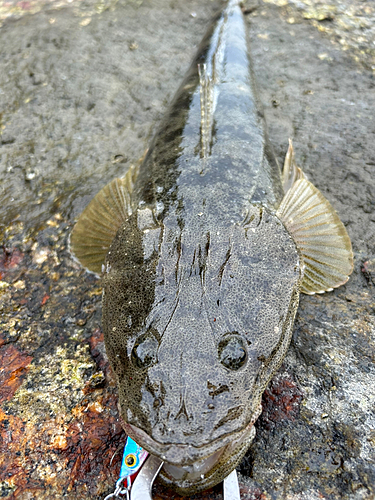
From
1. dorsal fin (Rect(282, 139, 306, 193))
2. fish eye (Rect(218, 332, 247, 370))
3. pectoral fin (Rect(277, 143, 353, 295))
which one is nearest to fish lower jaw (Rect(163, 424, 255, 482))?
fish eye (Rect(218, 332, 247, 370))

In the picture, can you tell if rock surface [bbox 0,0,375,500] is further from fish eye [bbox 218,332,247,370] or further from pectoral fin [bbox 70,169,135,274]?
fish eye [bbox 218,332,247,370]

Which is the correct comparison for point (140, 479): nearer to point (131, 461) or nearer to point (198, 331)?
point (131, 461)

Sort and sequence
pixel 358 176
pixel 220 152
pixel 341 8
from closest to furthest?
pixel 220 152 < pixel 358 176 < pixel 341 8

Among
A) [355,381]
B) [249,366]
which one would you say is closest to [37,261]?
[249,366]

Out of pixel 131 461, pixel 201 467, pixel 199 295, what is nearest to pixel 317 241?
pixel 199 295

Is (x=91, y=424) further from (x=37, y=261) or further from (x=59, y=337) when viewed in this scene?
(x=37, y=261)

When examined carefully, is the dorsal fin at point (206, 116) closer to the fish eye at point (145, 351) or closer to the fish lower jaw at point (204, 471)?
the fish eye at point (145, 351)
